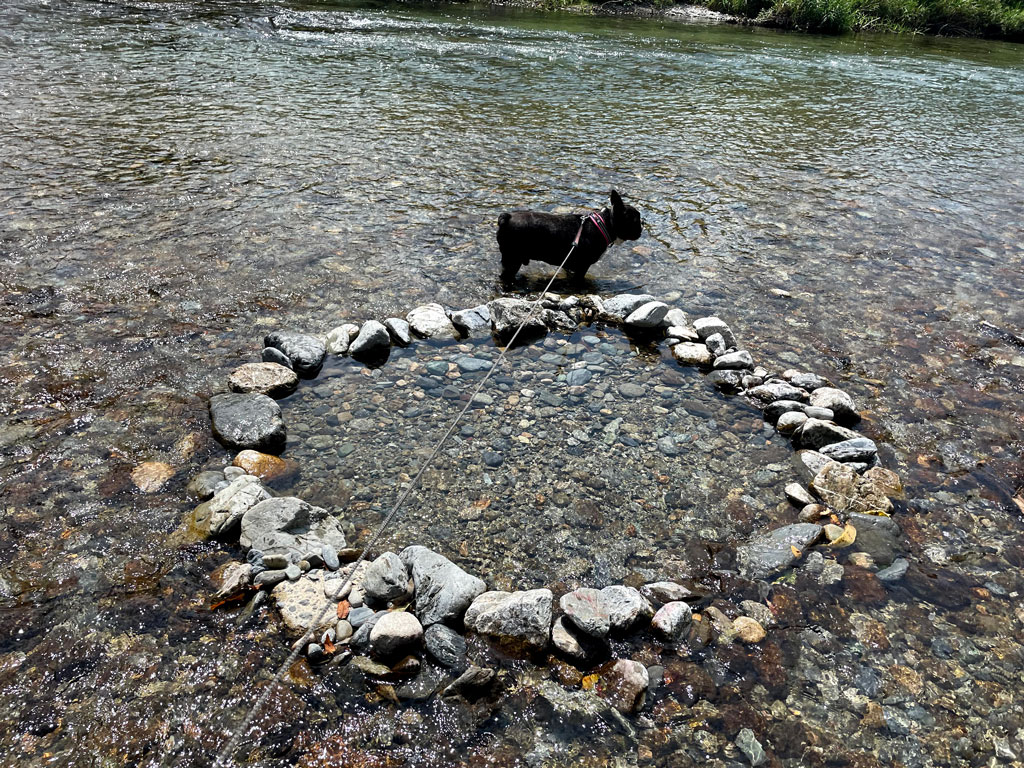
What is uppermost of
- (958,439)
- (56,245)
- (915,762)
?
(56,245)

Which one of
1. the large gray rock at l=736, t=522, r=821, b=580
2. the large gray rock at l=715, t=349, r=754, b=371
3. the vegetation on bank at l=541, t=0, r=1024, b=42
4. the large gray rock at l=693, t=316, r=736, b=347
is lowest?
the large gray rock at l=736, t=522, r=821, b=580

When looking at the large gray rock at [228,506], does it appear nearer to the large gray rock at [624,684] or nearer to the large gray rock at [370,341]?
the large gray rock at [370,341]

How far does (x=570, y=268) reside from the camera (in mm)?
6207

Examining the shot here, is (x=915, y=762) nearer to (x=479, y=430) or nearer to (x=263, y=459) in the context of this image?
(x=479, y=430)

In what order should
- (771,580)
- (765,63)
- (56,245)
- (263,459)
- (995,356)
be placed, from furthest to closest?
(765,63) < (56,245) < (995,356) < (263,459) < (771,580)

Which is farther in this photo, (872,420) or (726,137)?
(726,137)

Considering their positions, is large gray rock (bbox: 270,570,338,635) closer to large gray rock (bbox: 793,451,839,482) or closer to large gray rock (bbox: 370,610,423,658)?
large gray rock (bbox: 370,610,423,658)

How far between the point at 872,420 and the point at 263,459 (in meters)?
4.34

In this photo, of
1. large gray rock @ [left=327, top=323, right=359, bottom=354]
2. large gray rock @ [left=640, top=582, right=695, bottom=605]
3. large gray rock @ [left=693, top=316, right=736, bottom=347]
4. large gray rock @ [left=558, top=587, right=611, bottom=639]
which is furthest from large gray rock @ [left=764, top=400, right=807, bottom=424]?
large gray rock @ [left=327, top=323, right=359, bottom=354]

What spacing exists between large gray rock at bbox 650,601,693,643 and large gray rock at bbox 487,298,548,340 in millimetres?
2868

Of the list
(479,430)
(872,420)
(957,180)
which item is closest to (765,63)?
(957,180)

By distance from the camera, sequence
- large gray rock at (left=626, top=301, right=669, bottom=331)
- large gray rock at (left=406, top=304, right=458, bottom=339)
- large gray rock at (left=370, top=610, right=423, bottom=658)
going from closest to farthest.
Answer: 1. large gray rock at (left=370, top=610, right=423, bottom=658)
2. large gray rock at (left=406, top=304, right=458, bottom=339)
3. large gray rock at (left=626, top=301, right=669, bottom=331)

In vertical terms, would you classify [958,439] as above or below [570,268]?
below

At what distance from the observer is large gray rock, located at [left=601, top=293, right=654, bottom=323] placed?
5685mm
